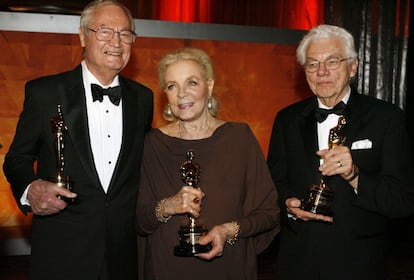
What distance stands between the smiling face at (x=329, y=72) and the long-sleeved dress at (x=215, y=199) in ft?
1.44

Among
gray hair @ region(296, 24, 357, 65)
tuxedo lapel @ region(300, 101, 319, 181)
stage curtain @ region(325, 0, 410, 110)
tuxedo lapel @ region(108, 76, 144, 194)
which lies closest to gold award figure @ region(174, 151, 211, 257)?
tuxedo lapel @ region(108, 76, 144, 194)

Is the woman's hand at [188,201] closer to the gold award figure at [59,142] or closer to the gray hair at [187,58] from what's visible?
the gold award figure at [59,142]

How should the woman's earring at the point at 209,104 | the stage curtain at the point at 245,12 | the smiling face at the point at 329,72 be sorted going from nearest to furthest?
1. the smiling face at the point at 329,72
2. the woman's earring at the point at 209,104
3. the stage curtain at the point at 245,12

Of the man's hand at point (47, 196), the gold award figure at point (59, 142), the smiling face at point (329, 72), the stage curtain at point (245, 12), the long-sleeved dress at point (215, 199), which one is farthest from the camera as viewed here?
the stage curtain at point (245, 12)

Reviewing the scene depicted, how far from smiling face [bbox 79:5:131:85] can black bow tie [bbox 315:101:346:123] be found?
1039 millimetres

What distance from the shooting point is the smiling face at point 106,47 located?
9.83ft

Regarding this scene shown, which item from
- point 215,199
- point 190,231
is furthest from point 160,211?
point 215,199

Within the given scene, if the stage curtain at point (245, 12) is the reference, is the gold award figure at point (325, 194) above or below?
below

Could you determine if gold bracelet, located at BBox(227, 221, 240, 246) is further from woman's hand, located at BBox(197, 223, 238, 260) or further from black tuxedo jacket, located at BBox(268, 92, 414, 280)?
black tuxedo jacket, located at BBox(268, 92, 414, 280)

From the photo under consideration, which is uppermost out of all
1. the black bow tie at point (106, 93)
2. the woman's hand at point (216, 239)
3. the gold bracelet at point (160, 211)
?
the black bow tie at point (106, 93)

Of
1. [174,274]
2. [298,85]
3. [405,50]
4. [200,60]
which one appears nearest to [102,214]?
[174,274]

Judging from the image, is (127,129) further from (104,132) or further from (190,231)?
(190,231)

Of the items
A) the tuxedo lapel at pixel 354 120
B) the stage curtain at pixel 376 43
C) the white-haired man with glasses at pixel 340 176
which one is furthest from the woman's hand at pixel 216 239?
the stage curtain at pixel 376 43

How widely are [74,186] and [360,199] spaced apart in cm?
138
